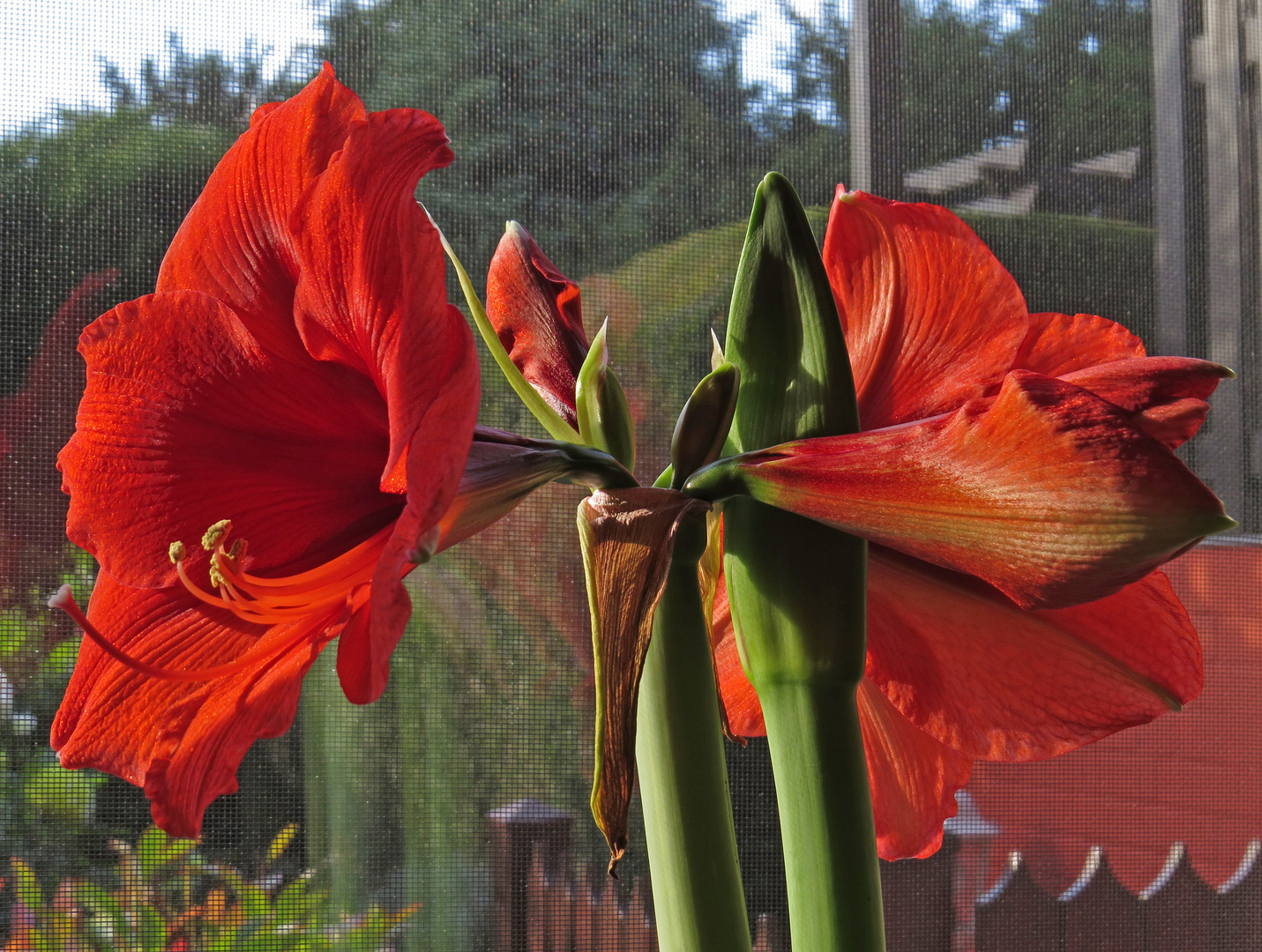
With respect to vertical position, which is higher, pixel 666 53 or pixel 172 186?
pixel 666 53

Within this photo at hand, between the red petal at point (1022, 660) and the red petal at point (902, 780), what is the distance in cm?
1

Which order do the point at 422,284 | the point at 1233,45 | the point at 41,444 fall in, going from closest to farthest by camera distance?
1. the point at 422,284
2. the point at 41,444
3. the point at 1233,45

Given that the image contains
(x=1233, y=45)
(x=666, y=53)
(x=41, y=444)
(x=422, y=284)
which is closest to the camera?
(x=422, y=284)

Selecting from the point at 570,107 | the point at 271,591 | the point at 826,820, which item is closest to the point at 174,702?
the point at 271,591

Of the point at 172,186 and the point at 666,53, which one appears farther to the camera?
the point at 666,53

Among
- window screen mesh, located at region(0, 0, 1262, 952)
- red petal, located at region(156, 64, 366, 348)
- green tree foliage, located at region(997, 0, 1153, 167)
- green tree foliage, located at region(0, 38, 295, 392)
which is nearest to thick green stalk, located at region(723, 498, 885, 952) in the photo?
red petal, located at region(156, 64, 366, 348)

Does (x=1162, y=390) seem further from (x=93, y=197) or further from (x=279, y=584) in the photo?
(x=93, y=197)

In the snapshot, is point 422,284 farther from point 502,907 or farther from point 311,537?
point 502,907

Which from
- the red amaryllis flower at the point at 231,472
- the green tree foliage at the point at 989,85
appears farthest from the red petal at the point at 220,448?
the green tree foliage at the point at 989,85

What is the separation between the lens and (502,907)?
0.87 meters

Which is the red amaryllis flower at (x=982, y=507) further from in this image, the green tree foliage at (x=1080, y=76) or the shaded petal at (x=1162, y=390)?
the green tree foliage at (x=1080, y=76)

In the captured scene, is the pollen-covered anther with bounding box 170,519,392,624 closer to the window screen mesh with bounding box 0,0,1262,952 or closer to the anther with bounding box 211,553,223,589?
the anther with bounding box 211,553,223,589

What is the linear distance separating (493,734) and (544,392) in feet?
2.18

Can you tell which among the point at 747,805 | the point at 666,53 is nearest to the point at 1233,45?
the point at 666,53
